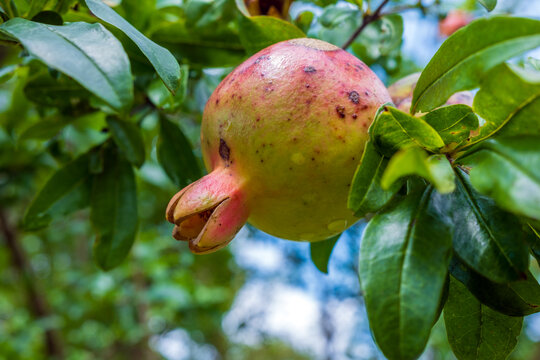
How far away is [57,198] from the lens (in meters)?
0.90

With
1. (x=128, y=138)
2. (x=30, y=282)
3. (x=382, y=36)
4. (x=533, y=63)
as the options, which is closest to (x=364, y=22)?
(x=382, y=36)

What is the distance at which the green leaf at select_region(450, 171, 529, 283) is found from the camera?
0.41 meters

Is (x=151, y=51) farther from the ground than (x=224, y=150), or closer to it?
farther from the ground

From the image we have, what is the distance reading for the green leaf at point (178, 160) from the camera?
35.3 inches

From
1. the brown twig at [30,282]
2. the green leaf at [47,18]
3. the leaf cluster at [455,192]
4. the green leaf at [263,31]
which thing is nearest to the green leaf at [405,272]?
the leaf cluster at [455,192]

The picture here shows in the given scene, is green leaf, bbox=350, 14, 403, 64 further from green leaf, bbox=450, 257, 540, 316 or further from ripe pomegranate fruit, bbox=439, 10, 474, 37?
ripe pomegranate fruit, bbox=439, 10, 474, 37

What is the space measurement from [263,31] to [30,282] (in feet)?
6.44

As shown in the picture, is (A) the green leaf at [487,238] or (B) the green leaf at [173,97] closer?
(A) the green leaf at [487,238]

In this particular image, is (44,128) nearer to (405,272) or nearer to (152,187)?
(405,272)

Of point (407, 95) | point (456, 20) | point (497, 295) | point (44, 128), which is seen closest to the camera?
point (497, 295)

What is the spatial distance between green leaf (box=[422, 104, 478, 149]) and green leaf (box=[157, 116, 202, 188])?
50 centimetres

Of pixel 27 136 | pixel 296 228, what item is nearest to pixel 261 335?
pixel 27 136

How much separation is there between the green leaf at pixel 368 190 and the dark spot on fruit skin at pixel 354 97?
65 millimetres

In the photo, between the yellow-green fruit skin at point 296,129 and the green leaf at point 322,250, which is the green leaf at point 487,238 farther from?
the green leaf at point 322,250
